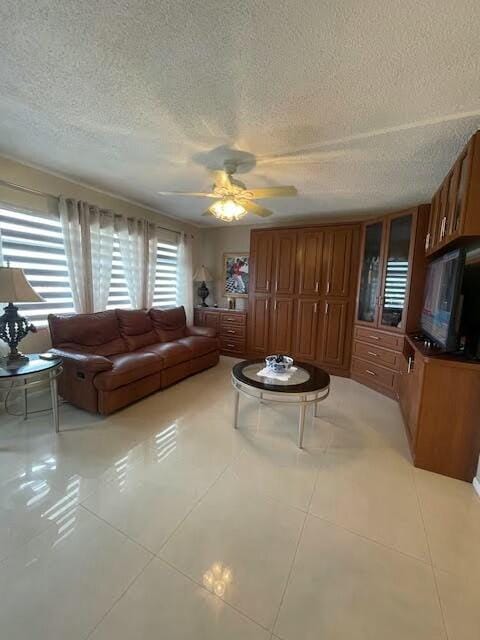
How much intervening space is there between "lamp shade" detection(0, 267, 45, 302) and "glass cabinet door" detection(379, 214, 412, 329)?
3772mm

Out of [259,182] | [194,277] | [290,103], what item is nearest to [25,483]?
[290,103]

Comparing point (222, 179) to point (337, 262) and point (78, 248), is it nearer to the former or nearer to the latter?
point (78, 248)

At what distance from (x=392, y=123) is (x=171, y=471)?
9.17 feet

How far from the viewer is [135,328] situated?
11.9 ft

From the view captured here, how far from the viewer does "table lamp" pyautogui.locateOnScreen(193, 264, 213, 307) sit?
197 inches

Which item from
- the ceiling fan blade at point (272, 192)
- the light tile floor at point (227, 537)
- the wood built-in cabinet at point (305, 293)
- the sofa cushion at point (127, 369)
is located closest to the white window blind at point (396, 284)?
the wood built-in cabinet at point (305, 293)

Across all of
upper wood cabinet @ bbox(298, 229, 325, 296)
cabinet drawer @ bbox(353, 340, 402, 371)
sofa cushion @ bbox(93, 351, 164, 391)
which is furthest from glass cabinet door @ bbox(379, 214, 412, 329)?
sofa cushion @ bbox(93, 351, 164, 391)

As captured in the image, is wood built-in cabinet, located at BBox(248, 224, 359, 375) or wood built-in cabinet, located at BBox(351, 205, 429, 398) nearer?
wood built-in cabinet, located at BBox(351, 205, 429, 398)

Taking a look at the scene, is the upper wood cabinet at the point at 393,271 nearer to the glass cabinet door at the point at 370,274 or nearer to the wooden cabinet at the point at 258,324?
the glass cabinet door at the point at 370,274

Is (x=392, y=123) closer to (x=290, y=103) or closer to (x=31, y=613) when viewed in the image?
(x=290, y=103)

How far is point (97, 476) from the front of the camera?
1.84m

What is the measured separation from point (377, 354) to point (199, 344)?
239cm

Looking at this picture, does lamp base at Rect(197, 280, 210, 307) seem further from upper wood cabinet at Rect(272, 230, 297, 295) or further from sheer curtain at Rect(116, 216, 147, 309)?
upper wood cabinet at Rect(272, 230, 297, 295)

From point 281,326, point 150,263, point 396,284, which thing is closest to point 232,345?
point 281,326
